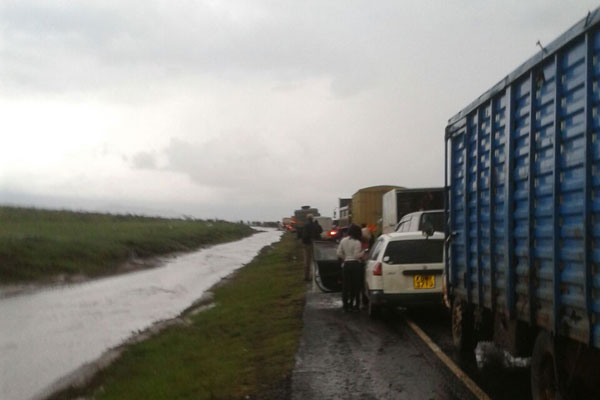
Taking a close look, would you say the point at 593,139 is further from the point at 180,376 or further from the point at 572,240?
the point at 180,376

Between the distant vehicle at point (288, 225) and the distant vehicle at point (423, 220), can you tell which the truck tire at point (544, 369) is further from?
the distant vehicle at point (288, 225)

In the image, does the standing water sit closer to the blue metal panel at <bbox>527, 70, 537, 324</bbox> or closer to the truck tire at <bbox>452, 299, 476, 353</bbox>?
the truck tire at <bbox>452, 299, 476, 353</bbox>

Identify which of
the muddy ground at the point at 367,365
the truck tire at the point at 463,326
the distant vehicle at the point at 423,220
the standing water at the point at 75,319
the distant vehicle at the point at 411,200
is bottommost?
the standing water at the point at 75,319

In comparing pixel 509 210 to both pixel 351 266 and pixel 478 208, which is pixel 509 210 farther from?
pixel 351 266

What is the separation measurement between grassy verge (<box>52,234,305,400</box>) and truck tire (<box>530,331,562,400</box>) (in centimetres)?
282

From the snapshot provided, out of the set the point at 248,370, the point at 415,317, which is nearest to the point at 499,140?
the point at 248,370

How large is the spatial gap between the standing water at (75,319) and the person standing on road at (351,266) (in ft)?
15.1

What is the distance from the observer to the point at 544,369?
663 cm

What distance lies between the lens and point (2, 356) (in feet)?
43.7

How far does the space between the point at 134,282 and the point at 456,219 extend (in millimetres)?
20571

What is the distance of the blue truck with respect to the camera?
17.2ft

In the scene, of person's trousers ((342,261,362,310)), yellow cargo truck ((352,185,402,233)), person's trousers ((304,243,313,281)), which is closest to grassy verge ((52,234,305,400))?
person's trousers ((342,261,362,310))

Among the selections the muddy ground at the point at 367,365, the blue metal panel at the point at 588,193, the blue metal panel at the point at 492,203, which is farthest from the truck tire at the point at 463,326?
the blue metal panel at the point at 588,193

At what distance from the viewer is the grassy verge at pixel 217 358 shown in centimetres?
946
